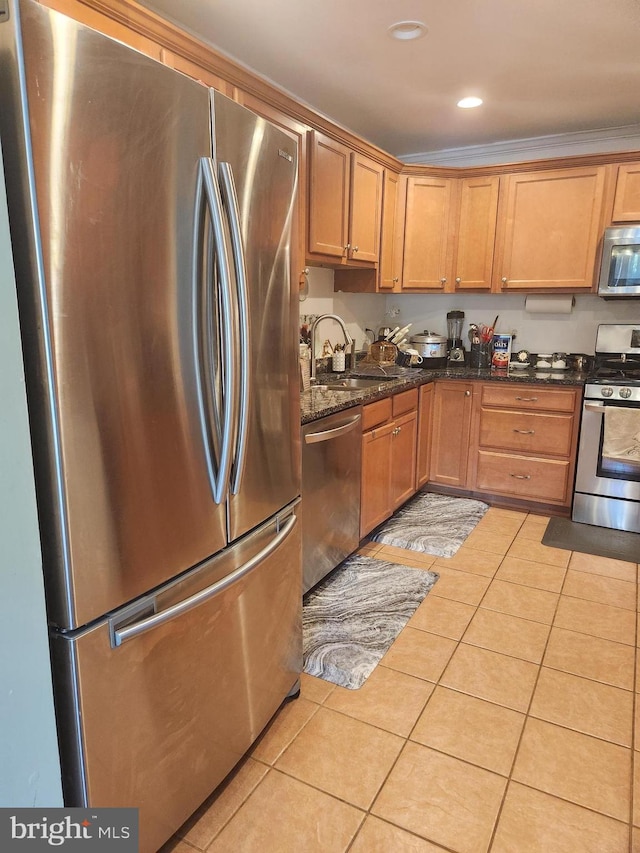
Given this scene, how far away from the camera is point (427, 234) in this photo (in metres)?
3.91

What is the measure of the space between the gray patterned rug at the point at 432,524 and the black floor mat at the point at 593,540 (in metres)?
0.47

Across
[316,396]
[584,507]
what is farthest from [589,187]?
[316,396]

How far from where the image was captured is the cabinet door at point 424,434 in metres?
3.71

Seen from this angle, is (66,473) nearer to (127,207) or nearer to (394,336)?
(127,207)

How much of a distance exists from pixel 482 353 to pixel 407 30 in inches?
90.6

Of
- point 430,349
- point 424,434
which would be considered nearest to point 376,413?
point 424,434

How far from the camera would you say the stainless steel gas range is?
10.6 feet

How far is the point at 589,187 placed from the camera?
3518 mm

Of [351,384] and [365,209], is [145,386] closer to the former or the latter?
[351,384]

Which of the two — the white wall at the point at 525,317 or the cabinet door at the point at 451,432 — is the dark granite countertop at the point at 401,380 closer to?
the cabinet door at the point at 451,432

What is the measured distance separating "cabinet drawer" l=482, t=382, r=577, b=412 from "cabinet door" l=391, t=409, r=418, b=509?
1.79 ft

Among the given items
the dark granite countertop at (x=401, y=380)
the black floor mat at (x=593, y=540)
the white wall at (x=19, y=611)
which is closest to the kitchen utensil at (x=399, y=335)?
the dark granite countertop at (x=401, y=380)

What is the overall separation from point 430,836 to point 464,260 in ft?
11.3

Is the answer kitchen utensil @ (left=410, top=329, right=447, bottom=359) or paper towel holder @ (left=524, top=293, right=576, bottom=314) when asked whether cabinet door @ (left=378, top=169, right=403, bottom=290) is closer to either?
kitchen utensil @ (left=410, top=329, right=447, bottom=359)
